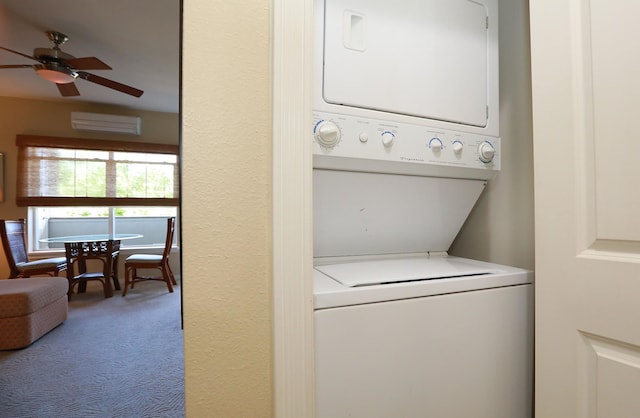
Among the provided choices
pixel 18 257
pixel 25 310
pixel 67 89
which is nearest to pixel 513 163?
pixel 25 310

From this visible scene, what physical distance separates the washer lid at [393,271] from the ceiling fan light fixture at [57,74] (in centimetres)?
301

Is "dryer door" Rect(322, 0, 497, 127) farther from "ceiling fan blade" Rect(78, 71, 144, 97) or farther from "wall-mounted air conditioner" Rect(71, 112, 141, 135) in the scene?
"wall-mounted air conditioner" Rect(71, 112, 141, 135)

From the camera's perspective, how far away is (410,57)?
3.04ft

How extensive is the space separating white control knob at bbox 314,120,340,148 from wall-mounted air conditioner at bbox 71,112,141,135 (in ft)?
15.5

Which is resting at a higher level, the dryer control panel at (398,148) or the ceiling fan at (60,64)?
the ceiling fan at (60,64)

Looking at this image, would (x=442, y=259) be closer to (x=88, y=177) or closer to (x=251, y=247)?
(x=251, y=247)

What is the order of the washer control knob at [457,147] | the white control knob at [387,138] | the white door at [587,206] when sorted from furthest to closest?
the washer control knob at [457,147] → the white control knob at [387,138] → the white door at [587,206]

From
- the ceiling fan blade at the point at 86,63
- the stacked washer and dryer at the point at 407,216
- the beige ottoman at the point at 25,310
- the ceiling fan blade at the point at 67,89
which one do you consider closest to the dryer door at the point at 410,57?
the stacked washer and dryer at the point at 407,216

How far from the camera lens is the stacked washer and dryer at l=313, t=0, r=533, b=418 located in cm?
69

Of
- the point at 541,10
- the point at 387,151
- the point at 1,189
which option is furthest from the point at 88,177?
the point at 541,10

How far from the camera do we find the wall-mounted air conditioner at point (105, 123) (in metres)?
4.17

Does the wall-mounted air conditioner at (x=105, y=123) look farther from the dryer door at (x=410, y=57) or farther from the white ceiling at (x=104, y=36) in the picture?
the dryer door at (x=410, y=57)

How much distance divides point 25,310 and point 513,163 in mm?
3491

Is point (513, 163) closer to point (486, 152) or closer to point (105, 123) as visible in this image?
point (486, 152)
